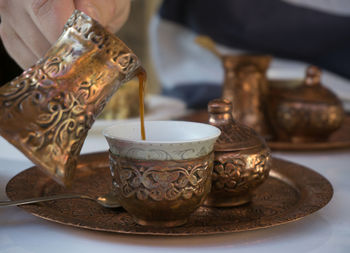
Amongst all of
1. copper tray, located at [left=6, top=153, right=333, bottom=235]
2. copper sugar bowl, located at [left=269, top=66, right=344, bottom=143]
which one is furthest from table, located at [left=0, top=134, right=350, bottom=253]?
copper sugar bowl, located at [left=269, top=66, right=344, bottom=143]

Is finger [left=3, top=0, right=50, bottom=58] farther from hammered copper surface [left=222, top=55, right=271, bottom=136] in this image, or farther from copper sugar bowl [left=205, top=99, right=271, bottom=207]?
hammered copper surface [left=222, top=55, right=271, bottom=136]

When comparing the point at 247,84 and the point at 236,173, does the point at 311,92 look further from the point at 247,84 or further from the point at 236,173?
the point at 236,173

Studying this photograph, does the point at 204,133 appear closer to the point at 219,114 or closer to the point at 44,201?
the point at 219,114

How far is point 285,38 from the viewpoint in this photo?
1869 millimetres

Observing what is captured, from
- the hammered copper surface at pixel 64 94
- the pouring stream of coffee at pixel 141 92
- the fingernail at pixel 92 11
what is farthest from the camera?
the fingernail at pixel 92 11

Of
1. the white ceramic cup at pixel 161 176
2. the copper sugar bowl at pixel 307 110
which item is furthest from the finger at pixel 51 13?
the copper sugar bowl at pixel 307 110

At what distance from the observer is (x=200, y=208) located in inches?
26.9

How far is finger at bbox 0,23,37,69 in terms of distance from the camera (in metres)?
0.82

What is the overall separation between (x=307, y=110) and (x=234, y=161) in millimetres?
442

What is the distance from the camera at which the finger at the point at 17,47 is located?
823 millimetres

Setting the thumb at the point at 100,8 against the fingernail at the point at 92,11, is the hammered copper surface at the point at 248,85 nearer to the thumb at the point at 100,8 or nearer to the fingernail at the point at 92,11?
the thumb at the point at 100,8

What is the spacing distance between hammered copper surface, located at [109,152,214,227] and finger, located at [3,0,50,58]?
0.28 m

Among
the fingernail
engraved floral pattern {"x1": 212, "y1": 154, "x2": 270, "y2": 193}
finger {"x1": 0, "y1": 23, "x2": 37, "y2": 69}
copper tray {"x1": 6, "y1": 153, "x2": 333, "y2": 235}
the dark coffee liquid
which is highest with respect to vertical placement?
the fingernail

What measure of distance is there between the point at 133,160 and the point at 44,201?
183 mm
